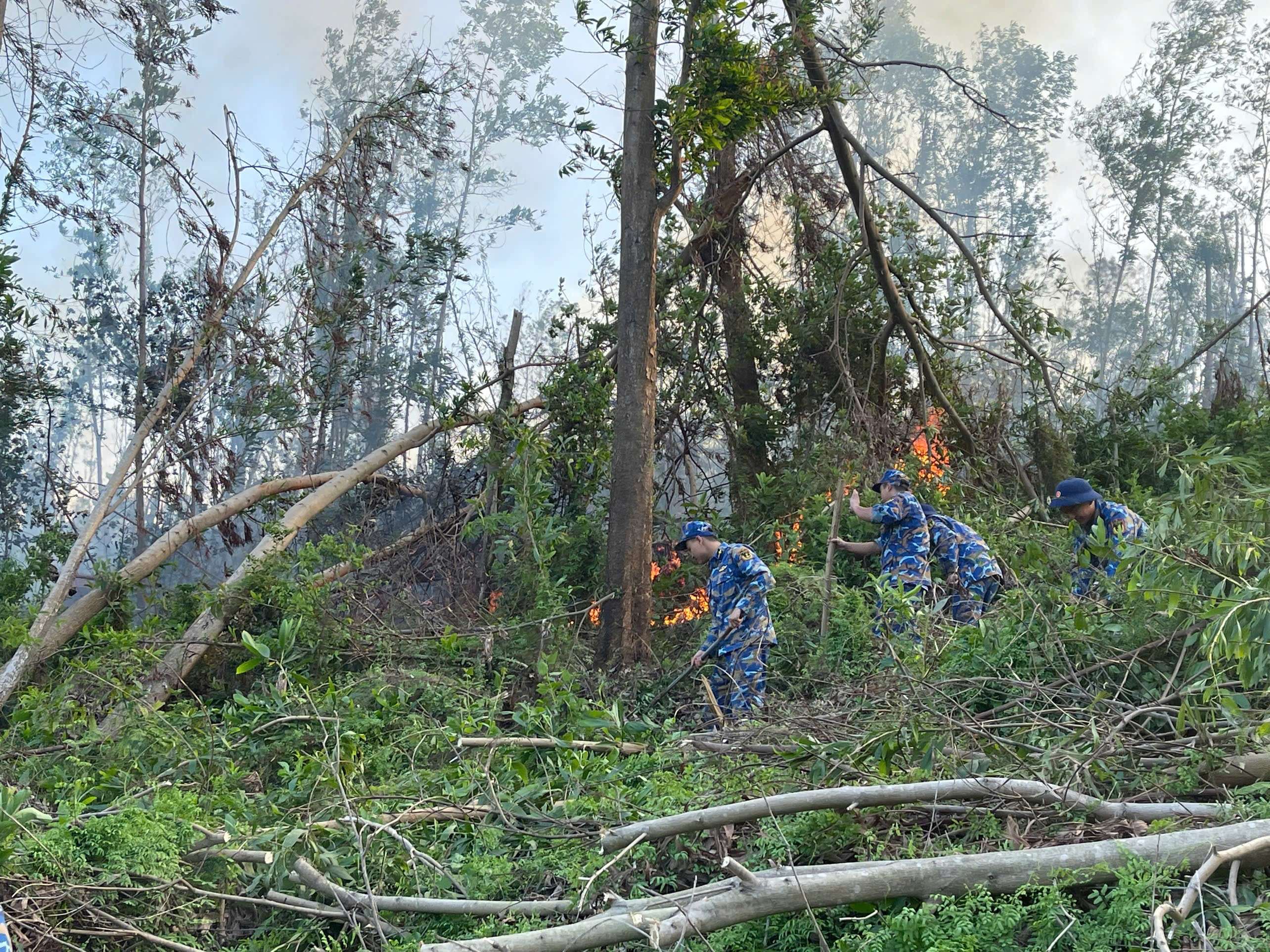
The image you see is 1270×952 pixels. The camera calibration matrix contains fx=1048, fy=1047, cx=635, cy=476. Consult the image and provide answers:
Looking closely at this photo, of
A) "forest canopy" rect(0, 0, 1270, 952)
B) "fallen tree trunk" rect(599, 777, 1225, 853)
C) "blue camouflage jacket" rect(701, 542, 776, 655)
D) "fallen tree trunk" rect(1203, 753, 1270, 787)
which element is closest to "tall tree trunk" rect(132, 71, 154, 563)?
"forest canopy" rect(0, 0, 1270, 952)

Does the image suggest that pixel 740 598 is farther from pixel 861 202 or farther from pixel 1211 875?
pixel 861 202

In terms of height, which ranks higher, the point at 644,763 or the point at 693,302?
the point at 693,302

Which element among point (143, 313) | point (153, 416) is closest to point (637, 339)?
point (153, 416)

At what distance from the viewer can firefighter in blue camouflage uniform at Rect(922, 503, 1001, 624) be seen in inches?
283

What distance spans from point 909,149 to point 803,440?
3141cm

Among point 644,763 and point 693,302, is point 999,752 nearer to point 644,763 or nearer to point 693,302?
point 644,763

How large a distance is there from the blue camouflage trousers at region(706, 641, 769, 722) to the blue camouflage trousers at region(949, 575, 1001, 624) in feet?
4.04

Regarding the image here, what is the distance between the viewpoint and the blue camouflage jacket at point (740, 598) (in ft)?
22.3

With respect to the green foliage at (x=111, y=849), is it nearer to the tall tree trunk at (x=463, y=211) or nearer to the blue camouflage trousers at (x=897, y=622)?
the blue camouflage trousers at (x=897, y=622)

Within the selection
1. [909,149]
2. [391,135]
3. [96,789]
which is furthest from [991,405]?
[909,149]

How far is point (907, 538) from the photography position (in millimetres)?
7473

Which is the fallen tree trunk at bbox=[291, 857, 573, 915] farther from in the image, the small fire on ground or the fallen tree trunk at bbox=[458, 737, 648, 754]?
the small fire on ground

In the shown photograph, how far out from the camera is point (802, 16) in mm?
8656

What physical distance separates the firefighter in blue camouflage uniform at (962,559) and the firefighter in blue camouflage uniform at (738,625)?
4.23 feet
